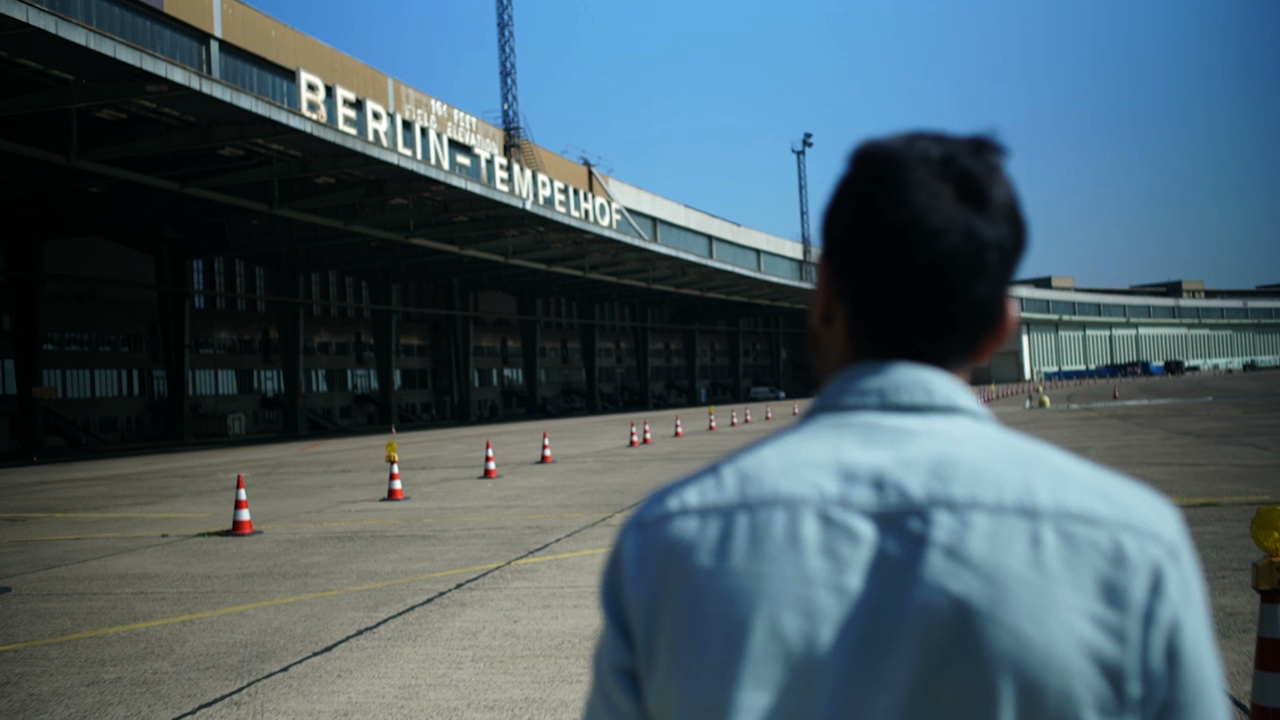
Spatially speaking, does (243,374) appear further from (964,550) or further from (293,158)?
(964,550)

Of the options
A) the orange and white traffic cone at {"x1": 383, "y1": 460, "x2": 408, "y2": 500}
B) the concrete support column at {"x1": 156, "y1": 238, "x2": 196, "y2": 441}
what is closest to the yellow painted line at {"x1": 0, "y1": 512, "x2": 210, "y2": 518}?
the orange and white traffic cone at {"x1": 383, "y1": 460, "x2": 408, "y2": 500}

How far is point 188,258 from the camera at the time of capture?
47.8 m

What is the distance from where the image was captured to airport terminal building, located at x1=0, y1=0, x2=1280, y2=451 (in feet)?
98.1

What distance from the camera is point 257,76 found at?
36.9 m

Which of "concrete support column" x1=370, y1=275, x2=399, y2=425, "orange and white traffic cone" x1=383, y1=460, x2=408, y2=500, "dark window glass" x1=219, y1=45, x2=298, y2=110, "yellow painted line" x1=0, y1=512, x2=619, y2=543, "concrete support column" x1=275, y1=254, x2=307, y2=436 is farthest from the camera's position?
"concrete support column" x1=370, y1=275, x2=399, y2=425

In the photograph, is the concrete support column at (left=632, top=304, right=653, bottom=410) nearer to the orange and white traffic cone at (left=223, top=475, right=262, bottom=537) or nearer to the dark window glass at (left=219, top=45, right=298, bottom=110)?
the dark window glass at (left=219, top=45, right=298, bottom=110)

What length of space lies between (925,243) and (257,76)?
39149 mm

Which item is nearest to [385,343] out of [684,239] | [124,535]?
[684,239]

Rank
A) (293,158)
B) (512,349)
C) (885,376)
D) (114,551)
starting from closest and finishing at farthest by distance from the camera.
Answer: (885,376) < (114,551) < (293,158) < (512,349)

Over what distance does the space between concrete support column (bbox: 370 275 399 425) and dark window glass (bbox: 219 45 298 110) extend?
66.1ft

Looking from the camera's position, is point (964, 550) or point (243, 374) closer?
point (964, 550)

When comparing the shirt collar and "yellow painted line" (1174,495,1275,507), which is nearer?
the shirt collar

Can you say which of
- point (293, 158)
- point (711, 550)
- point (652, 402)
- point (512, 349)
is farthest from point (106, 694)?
point (652, 402)

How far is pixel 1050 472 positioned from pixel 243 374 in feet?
195
